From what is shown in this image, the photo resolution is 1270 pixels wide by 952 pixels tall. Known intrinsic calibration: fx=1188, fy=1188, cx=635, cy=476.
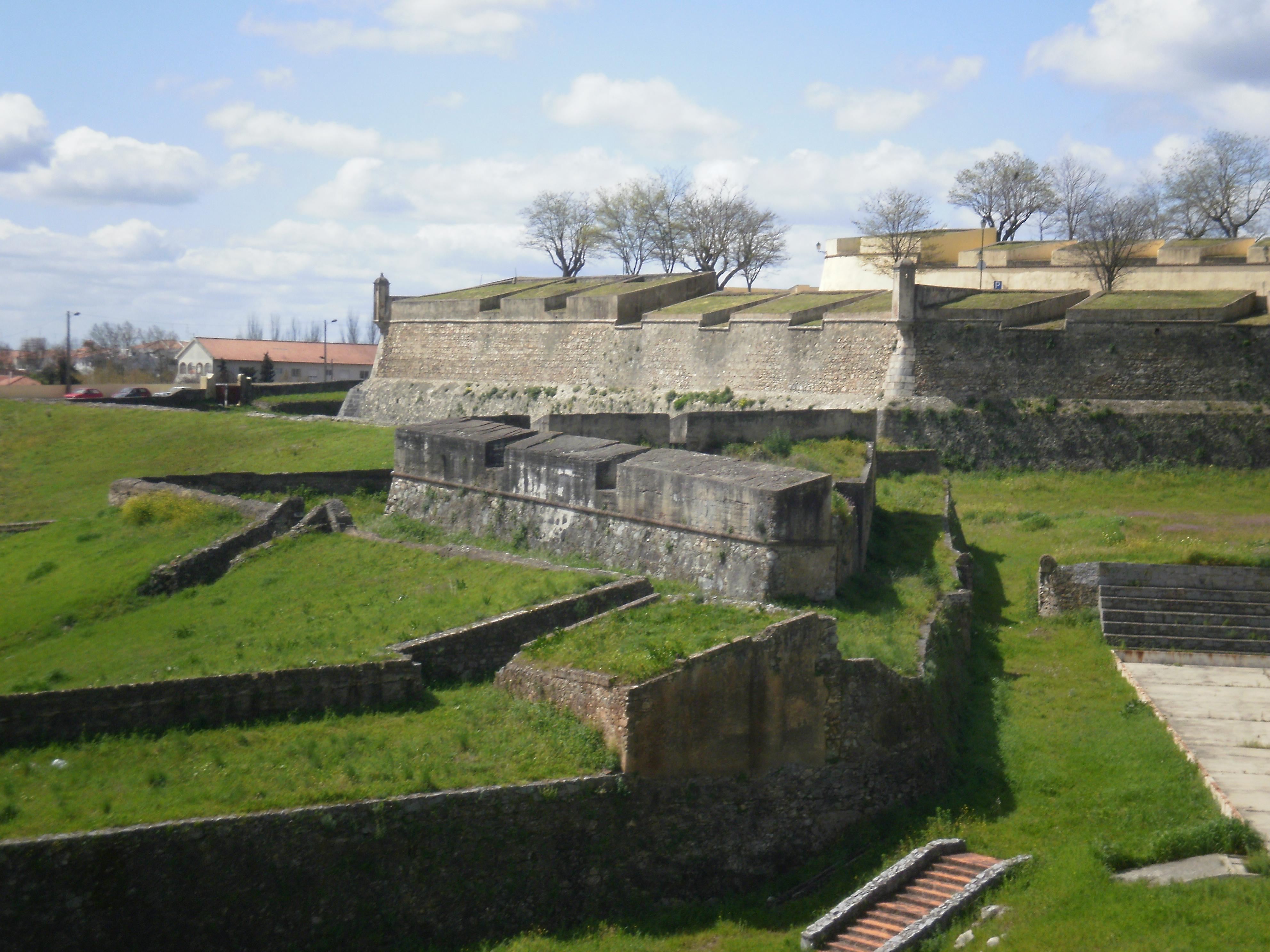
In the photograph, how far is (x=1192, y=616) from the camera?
55.7ft

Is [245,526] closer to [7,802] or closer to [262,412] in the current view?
[7,802]

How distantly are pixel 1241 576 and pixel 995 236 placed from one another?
3019 cm

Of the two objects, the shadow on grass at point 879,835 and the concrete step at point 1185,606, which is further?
the concrete step at point 1185,606

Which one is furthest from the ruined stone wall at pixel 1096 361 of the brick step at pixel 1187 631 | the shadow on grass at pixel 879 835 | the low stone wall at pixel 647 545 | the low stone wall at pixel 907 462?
the low stone wall at pixel 647 545

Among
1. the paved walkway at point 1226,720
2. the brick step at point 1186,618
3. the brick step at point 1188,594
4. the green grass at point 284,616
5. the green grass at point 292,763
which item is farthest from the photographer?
the brick step at point 1188,594

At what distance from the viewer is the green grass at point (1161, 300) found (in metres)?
27.1

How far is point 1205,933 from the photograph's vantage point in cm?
877

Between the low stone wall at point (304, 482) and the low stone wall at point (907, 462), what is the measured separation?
9.84 metres

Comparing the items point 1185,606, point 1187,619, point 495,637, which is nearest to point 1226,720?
point 1187,619

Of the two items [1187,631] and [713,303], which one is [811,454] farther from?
[713,303]

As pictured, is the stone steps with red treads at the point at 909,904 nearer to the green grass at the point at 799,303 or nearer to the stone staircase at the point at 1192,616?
the stone staircase at the point at 1192,616

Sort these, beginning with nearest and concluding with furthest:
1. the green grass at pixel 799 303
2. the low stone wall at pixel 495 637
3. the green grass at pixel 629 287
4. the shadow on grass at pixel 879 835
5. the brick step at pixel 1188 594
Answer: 1. the shadow on grass at pixel 879 835
2. the low stone wall at pixel 495 637
3. the brick step at pixel 1188 594
4. the green grass at pixel 799 303
5. the green grass at pixel 629 287

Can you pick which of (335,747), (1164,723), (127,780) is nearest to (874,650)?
(1164,723)

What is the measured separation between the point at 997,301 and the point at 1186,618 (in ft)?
45.2
